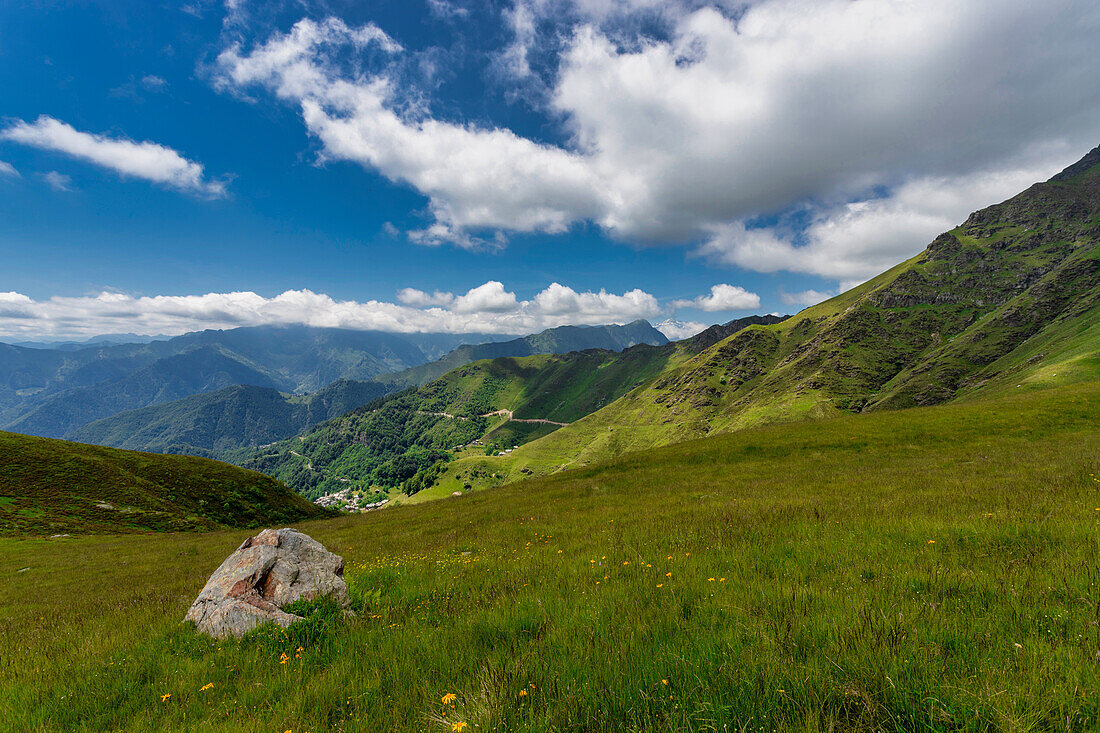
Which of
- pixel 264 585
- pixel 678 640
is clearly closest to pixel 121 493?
pixel 264 585

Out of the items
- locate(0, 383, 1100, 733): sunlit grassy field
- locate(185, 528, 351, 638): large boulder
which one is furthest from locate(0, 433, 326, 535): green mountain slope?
locate(185, 528, 351, 638): large boulder

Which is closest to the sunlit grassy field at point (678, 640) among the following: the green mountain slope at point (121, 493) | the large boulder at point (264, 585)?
the large boulder at point (264, 585)

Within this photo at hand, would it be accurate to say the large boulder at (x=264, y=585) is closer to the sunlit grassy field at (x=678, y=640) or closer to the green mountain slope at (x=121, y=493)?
the sunlit grassy field at (x=678, y=640)

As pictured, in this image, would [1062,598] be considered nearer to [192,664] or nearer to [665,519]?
[665,519]

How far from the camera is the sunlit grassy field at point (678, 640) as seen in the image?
2547mm

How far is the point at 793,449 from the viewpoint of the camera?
95.4ft

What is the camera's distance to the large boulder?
19.4 feet

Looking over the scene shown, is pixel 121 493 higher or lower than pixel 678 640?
lower

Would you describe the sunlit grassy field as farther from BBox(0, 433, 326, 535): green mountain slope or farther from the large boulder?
BBox(0, 433, 326, 535): green mountain slope

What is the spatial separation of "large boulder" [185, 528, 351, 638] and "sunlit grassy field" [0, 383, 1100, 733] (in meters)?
0.38

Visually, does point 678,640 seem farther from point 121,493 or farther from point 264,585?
point 121,493

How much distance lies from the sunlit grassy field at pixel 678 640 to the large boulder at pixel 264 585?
15.1 inches

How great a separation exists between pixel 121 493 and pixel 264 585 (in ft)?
183

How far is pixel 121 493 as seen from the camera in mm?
42375
